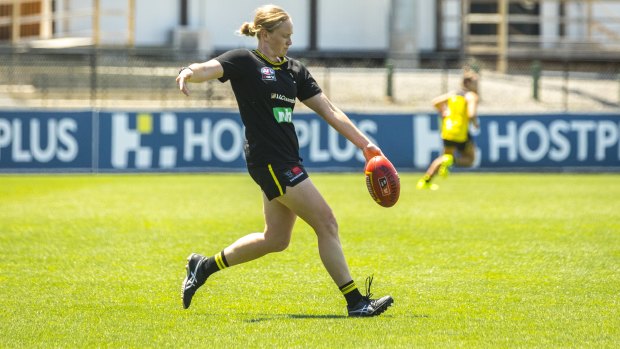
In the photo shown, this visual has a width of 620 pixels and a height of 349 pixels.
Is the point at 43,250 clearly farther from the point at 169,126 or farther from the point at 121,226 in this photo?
the point at 169,126

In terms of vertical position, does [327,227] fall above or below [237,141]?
below

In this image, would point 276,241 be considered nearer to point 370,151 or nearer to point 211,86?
point 370,151

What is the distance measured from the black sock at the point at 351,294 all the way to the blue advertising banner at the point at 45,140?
16.9 m

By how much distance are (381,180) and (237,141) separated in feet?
54.8

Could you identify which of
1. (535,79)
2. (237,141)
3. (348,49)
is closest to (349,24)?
(348,49)

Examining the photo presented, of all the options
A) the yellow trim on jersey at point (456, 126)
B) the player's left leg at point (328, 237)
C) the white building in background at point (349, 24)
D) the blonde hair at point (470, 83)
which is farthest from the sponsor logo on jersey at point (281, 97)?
the white building in background at point (349, 24)

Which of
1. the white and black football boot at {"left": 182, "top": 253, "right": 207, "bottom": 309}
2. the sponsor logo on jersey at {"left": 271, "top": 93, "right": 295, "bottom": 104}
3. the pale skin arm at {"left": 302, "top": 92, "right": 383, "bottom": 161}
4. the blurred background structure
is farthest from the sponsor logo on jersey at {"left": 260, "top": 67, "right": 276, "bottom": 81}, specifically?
the blurred background structure

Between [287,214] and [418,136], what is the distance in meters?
17.5

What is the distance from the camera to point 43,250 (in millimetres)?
11273

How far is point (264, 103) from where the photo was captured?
7605 mm

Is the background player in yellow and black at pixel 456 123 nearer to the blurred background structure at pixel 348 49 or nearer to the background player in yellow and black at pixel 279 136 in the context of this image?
the blurred background structure at pixel 348 49

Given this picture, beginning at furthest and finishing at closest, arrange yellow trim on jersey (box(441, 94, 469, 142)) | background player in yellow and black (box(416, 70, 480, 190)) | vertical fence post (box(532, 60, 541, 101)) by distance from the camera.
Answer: vertical fence post (box(532, 60, 541, 101)) → yellow trim on jersey (box(441, 94, 469, 142)) → background player in yellow and black (box(416, 70, 480, 190))

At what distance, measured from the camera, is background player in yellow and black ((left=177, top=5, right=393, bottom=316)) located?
Result: 753 centimetres

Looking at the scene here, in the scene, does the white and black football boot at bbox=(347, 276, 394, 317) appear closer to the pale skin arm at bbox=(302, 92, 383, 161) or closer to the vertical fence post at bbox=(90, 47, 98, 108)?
the pale skin arm at bbox=(302, 92, 383, 161)
